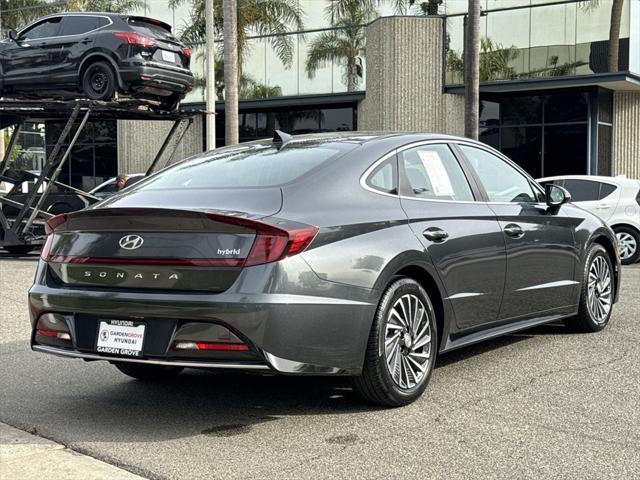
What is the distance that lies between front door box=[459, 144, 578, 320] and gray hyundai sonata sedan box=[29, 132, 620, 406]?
35mm

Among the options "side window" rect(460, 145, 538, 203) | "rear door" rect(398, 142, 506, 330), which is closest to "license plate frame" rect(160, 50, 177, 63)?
"side window" rect(460, 145, 538, 203)

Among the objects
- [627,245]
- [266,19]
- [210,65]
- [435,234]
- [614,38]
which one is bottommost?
[627,245]

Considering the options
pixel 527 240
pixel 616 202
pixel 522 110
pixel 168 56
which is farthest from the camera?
pixel 522 110

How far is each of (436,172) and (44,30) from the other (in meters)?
13.1

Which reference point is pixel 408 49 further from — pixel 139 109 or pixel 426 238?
pixel 426 238

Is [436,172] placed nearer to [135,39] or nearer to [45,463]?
[45,463]

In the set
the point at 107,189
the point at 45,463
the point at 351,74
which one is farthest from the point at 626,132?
the point at 45,463

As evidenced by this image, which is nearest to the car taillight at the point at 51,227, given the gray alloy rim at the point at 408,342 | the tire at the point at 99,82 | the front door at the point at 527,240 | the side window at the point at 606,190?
the gray alloy rim at the point at 408,342

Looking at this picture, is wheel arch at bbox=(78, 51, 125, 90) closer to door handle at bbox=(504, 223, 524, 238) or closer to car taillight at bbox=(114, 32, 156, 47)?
car taillight at bbox=(114, 32, 156, 47)

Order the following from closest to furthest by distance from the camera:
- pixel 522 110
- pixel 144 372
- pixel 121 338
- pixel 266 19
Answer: pixel 121 338
pixel 144 372
pixel 522 110
pixel 266 19

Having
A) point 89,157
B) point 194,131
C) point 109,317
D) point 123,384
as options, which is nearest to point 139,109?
point 123,384

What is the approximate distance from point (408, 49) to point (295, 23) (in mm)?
4474

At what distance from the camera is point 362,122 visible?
1026 inches

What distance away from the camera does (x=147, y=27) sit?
16.4 meters
